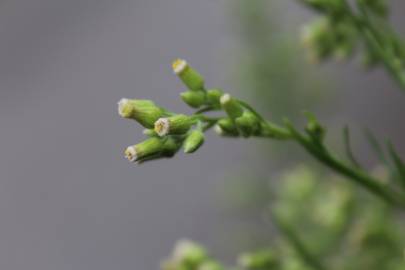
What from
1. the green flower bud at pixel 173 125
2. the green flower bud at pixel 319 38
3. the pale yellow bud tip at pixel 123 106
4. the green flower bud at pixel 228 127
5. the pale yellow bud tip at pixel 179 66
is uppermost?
the green flower bud at pixel 319 38

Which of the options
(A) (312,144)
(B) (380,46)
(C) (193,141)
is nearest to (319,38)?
(B) (380,46)

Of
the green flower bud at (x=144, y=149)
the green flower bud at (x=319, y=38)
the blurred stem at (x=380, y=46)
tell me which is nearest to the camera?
the green flower bud at (x=144, y=149)

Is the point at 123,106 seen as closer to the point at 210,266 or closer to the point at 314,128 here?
the point at 314,128

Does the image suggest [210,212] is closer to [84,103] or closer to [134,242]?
[134,242]

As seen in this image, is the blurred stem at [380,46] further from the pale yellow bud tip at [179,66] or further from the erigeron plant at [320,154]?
the pale yellow bud tip at [179,66]

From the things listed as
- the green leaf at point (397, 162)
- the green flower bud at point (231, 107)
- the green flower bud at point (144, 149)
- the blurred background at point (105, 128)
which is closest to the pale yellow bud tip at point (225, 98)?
the green flower bud at point (231, 107)
